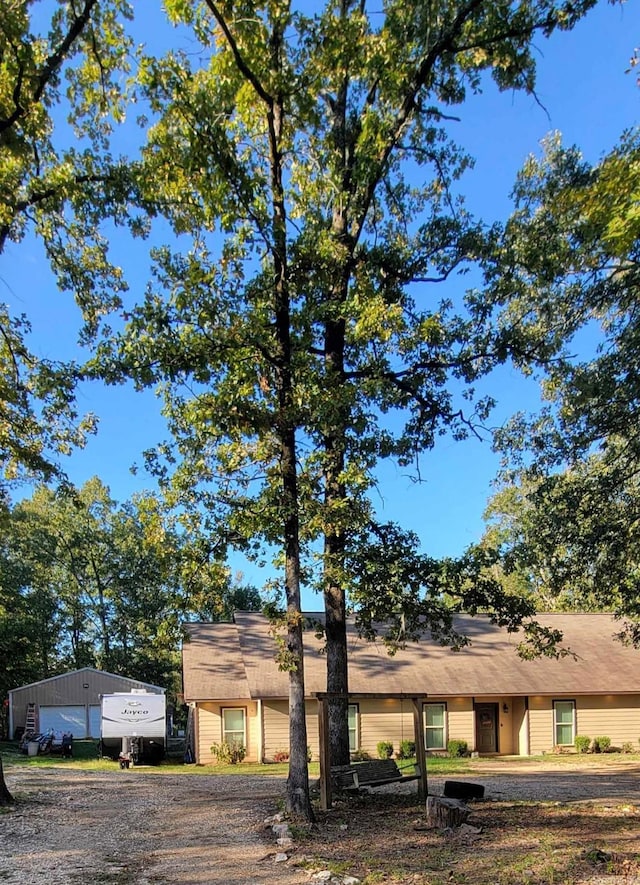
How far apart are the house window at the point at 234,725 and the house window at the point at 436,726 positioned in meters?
5.78

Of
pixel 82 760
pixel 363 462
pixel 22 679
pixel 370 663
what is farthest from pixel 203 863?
pixel 22 679

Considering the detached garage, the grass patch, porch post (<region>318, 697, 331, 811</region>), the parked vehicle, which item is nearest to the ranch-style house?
the parked vehicle

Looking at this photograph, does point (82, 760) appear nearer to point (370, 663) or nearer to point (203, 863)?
point (370, 663)

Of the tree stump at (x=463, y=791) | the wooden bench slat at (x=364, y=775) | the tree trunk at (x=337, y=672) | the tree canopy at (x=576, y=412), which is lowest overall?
the tree stump at (x=463, y=791)

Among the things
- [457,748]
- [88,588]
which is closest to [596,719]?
[457,748]

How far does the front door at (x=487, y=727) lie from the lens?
22.4 meters

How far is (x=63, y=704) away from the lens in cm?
3384

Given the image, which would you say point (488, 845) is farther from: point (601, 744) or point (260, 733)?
point (601, 744)

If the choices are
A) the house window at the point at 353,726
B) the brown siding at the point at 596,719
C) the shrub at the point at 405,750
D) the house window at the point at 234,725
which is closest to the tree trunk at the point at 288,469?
the house window at the point at 353,726

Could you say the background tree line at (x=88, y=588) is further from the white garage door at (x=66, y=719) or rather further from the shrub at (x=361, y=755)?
the shrub at (x=361, y=755)

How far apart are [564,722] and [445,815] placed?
15.6m

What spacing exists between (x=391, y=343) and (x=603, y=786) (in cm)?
935

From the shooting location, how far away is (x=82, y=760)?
23297mm

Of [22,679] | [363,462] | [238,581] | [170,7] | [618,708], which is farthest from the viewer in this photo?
[238,581]
